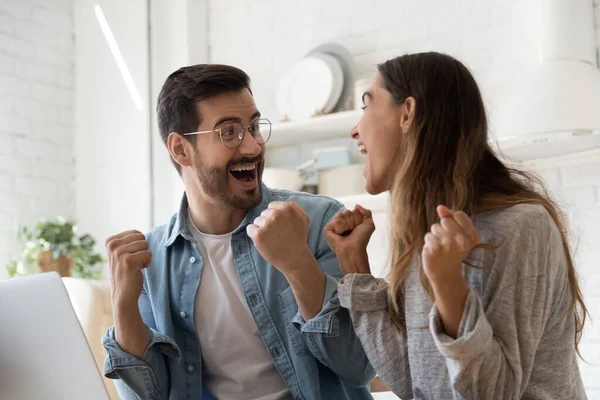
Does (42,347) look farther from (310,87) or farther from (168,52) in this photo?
(168,52)

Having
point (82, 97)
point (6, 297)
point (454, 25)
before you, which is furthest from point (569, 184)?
point (82, 97)

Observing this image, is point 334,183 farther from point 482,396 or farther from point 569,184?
point 482,396

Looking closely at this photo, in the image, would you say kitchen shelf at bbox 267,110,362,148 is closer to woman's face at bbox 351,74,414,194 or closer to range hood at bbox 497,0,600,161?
range hood at bbox 497,0,600,161

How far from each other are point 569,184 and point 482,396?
5.50ft

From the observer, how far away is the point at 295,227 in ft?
4.84

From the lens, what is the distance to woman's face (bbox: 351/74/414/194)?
1.41 metres

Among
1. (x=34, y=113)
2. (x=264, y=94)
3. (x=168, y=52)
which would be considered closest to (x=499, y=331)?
(x=264, y=94)

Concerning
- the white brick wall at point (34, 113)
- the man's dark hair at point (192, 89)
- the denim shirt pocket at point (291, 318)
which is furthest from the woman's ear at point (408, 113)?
the white brick wall at point (34, 113)

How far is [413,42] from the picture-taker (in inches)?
122

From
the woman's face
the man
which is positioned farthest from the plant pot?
the woman's face

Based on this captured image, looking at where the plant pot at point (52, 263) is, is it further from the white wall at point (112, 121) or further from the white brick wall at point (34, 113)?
the white wall at point (112, 121)

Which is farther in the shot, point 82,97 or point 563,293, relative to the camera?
point 82,97

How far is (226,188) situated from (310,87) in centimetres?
138

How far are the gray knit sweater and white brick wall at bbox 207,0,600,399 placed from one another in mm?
1298
